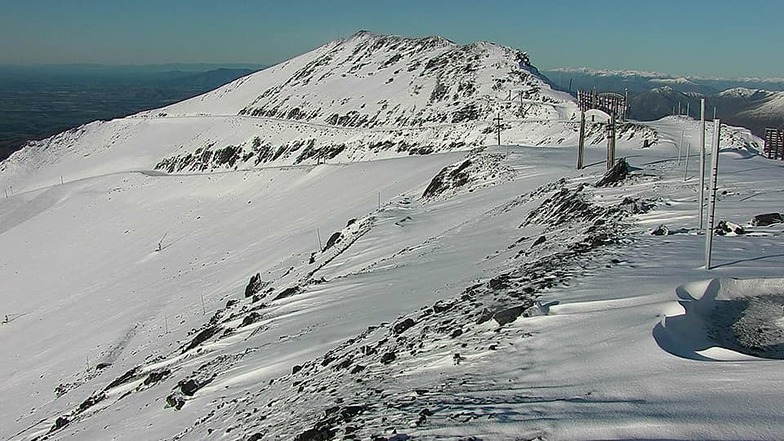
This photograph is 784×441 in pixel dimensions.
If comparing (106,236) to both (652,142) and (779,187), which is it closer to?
(652,142)

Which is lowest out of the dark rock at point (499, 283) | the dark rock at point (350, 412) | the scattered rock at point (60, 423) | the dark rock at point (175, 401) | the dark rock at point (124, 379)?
the scattered rock at point (60, 423)

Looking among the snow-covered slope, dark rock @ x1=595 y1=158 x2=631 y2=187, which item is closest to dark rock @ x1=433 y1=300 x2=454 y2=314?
dark rock @ x1=595 y1=158 x2=631 y2=187

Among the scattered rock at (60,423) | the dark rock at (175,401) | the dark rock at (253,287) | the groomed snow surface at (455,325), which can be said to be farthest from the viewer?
the dark rock at (253,287)

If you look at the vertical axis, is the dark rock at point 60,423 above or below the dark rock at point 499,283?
below

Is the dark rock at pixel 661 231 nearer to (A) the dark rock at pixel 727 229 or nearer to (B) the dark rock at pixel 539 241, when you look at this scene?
(A) the dark rock at pixel 727 229

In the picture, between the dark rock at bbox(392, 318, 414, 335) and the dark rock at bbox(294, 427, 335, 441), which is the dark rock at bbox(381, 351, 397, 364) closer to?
the dark rock at bbox(392, 318, 414, 335)

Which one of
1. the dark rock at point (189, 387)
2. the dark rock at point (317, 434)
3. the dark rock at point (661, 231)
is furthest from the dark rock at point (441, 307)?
the dark rock at point (189, 387)
